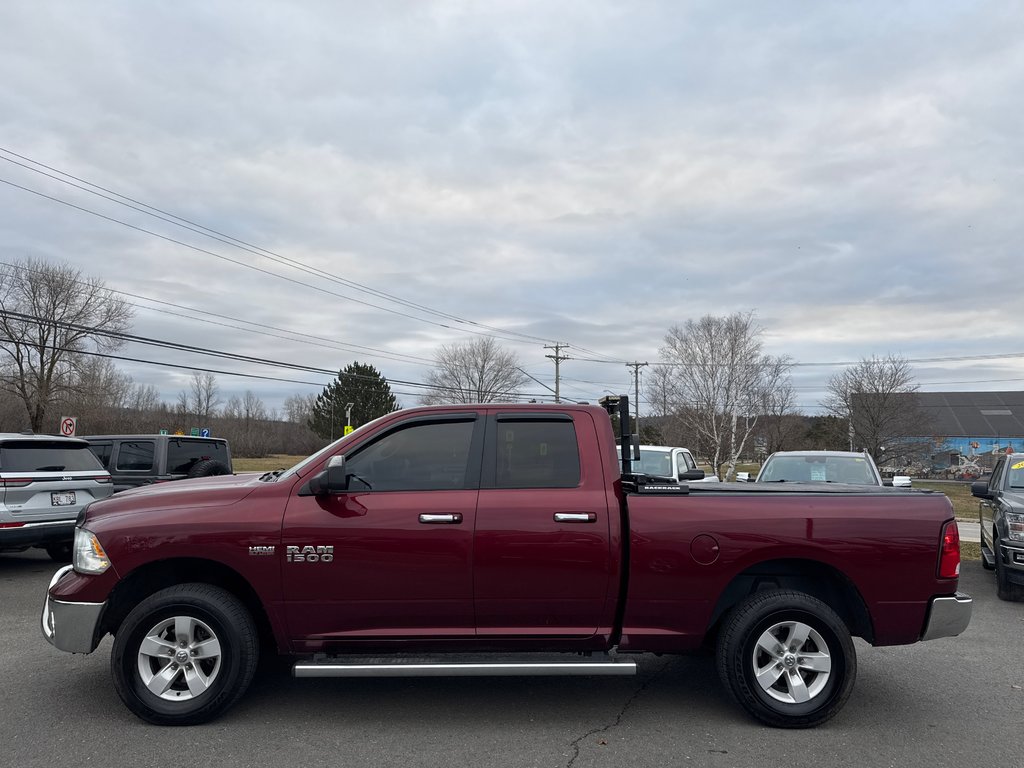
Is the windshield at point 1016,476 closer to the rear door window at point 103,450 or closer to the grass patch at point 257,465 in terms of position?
the rear door window at point 103,450

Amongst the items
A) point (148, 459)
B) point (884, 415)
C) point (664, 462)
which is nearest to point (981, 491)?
point (664, 462)

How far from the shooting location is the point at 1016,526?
790 cm

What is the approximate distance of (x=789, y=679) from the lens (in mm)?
4504

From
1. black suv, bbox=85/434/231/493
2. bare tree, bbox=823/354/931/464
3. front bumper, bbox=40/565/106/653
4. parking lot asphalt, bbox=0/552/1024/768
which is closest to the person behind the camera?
parking lot asphalt, bbox=0/552/1024/768

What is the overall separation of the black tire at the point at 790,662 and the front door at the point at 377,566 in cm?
162

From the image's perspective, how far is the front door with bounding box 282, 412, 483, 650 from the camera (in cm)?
443

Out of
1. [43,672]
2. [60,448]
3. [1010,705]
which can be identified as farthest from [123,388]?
[1010,705]

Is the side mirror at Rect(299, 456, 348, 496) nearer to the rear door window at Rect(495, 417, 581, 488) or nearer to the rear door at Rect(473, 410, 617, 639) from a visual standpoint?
the rear door at Rect(473, 410, 617, 639)

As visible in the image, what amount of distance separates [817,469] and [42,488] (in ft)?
33.5

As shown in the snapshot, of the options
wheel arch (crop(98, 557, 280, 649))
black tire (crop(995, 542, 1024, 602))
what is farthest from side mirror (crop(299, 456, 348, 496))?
black tire (crop(995, 542, 1024, 602))

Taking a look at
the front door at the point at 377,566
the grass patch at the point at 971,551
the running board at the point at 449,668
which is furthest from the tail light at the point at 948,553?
the grass patch at the point at 971,551

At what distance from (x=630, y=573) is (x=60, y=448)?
8323 millimetres

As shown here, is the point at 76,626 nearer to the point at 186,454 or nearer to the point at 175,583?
the point at 175,583

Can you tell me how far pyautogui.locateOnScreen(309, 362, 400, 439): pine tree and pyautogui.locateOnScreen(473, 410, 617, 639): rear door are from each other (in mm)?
68381
